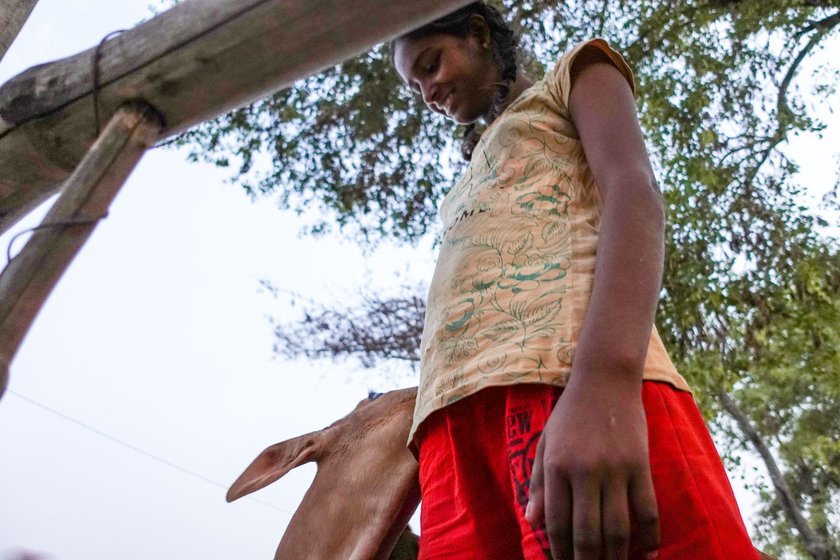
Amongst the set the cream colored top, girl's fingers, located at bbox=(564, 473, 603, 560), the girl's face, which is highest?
the girl's face

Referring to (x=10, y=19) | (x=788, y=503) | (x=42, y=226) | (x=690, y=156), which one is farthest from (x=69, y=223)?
(x=788, y=503)

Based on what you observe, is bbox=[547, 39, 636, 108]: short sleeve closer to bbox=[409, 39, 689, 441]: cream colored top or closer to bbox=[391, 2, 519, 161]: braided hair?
bbox=[409, 39, 689, 441]: cream colored top

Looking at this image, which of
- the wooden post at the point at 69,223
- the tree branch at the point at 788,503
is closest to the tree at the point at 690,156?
the tree branch at the point at 788,503

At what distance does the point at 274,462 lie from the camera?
4.24ft

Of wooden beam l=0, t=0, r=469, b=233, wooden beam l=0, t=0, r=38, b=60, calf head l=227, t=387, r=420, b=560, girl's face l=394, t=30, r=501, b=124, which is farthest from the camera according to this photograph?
girl's face l=394, t=30, r=501, b=124

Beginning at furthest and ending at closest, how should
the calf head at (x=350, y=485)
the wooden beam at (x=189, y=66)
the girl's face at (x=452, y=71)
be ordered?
the girl's face at (x=452, y=71), the calf head at (x=350, y=485), the wooden beam at (x=189, y=66)

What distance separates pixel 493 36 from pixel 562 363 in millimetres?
797

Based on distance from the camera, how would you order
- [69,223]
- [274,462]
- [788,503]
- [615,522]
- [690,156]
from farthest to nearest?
[788,503], [690,156], [274,462], [69,223], [615,522]

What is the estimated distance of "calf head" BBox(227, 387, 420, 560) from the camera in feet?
3.86

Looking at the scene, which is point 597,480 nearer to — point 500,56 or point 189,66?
point 189,66

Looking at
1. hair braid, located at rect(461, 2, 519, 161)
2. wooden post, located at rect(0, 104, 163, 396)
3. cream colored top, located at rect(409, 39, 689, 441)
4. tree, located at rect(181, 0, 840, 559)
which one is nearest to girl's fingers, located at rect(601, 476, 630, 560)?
cream colored top, located at rect(409, 39, 689, 441)

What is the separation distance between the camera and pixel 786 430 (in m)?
10.9

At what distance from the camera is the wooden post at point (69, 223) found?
790 mm

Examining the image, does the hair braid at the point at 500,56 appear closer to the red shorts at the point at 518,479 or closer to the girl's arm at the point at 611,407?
the girl's arm at the point at 611,407
